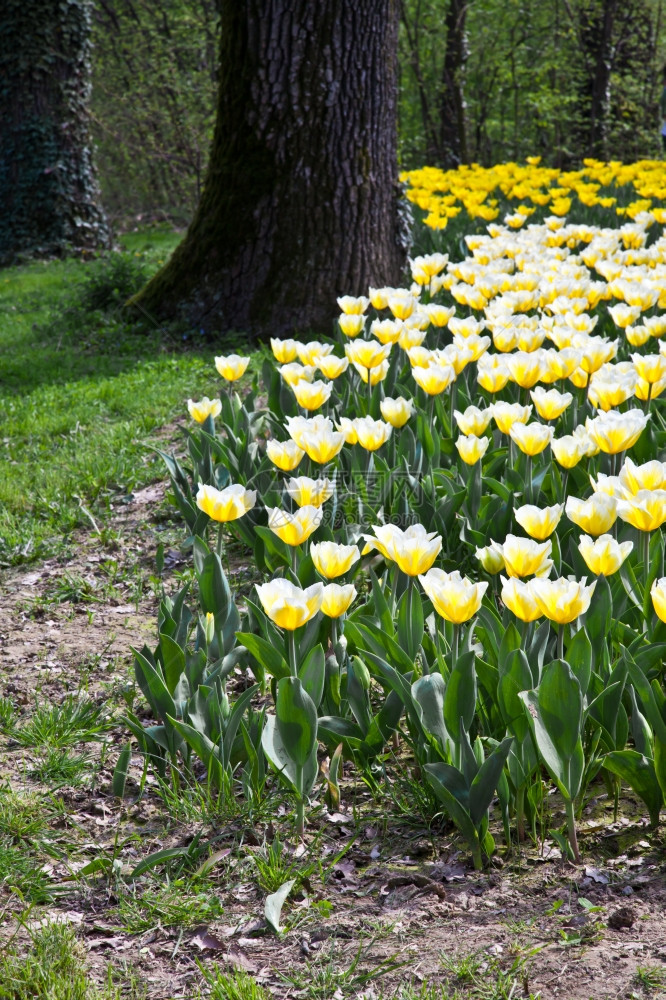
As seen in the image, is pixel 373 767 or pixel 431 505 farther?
pixel 431 505

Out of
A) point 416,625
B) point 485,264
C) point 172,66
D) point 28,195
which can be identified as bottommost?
point 416,625

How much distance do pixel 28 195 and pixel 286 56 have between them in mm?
6481

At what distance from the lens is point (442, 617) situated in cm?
232

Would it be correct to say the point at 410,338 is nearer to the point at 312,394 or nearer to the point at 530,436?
the point at 312,394

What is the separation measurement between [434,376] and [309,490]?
3.30ft

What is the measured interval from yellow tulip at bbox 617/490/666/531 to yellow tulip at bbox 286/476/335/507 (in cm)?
81

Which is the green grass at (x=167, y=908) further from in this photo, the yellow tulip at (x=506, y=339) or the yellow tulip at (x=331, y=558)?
the yellow tulip at (x=506, y=339)

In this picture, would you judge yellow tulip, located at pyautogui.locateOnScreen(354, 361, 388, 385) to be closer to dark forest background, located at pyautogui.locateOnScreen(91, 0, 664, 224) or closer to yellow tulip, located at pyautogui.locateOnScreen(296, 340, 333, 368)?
yellow tulip, located at pyautogui.locateOnScreen(296, 340, 333, 368)

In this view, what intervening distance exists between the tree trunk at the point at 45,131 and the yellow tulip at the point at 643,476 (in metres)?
10.00

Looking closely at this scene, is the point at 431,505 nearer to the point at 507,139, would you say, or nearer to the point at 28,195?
the point at 28,195

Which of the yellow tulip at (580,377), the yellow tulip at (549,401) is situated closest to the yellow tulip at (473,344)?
the yellow tulip at (580,377)

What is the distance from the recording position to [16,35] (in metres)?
10.3

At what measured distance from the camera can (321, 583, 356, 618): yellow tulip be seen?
2074 mm

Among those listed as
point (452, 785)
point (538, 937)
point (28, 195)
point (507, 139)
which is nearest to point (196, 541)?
point (452, 785)
